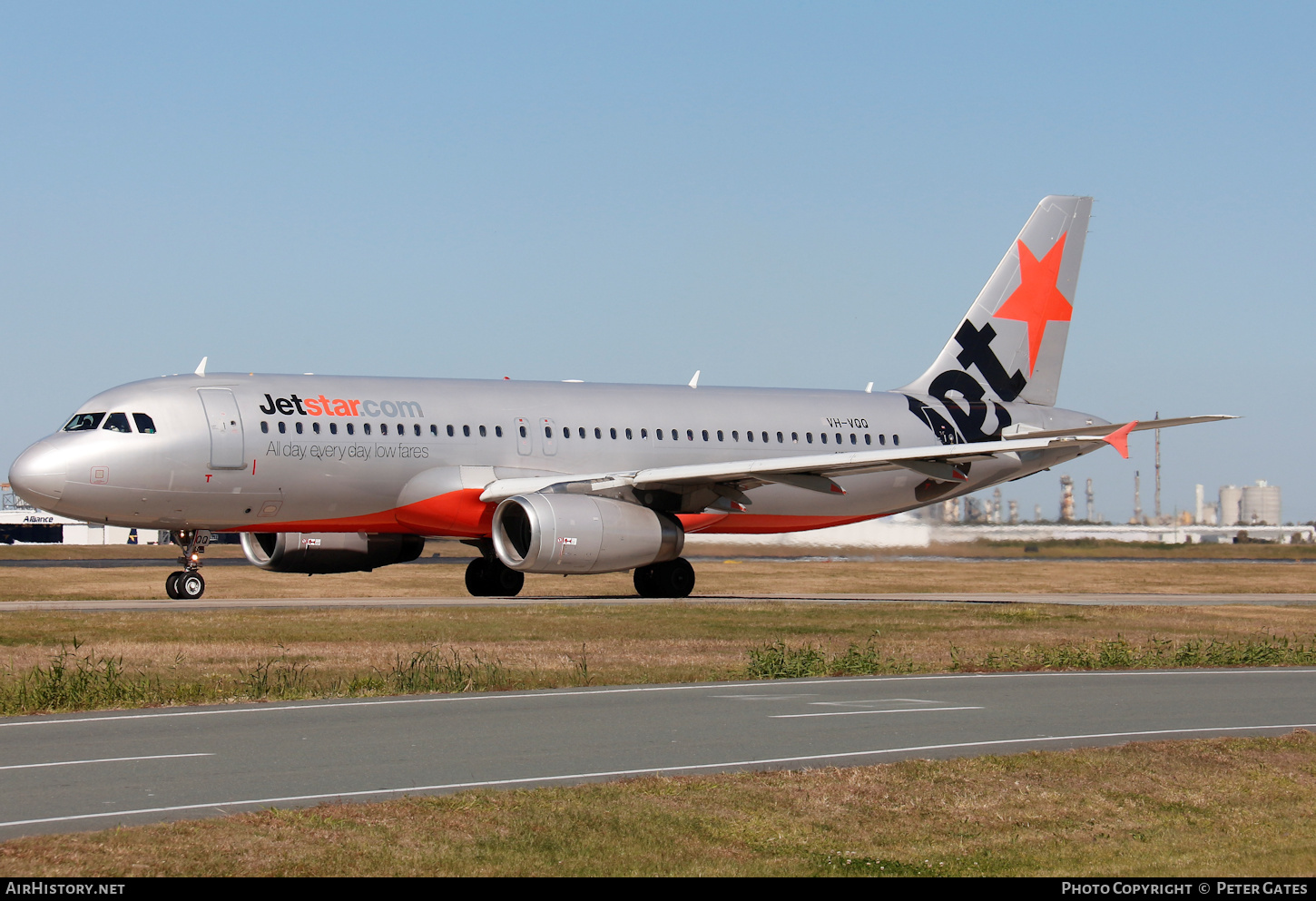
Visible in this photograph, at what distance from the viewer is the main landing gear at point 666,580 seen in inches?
1387

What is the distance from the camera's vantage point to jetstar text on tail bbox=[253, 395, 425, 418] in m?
31.6

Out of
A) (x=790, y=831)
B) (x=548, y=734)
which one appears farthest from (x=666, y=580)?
(x=790, y=831)

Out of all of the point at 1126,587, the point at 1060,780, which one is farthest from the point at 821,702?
the point at 1126,587

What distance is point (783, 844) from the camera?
9.54 meters

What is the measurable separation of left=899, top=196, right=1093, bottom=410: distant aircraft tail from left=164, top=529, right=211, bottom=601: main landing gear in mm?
18780

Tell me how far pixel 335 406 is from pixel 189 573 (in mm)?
4567

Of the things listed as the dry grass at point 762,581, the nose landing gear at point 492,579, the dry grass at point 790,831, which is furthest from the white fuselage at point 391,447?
the dry grass at point 790,831

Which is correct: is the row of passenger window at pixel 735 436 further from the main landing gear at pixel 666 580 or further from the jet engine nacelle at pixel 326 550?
the jet engine nacelle at pixel 326 550

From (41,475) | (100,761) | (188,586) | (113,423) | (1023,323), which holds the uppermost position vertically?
(1023,323)

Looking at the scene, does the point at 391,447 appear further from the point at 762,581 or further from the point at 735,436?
the point at 762,581

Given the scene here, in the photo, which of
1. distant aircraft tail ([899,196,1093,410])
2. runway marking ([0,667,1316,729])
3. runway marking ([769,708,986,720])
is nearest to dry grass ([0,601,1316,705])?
runway marking ([0,667,1316,729])

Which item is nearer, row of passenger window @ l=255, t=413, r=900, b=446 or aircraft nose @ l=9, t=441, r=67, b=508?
aircraft nose @ l=9, t=441, r=67, b=508

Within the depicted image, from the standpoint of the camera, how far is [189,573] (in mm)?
32344

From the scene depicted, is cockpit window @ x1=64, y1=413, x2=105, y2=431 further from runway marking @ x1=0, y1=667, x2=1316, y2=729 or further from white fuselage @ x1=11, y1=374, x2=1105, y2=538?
runway marking @ x1=0, y1=667, x2=1316, y2=729
